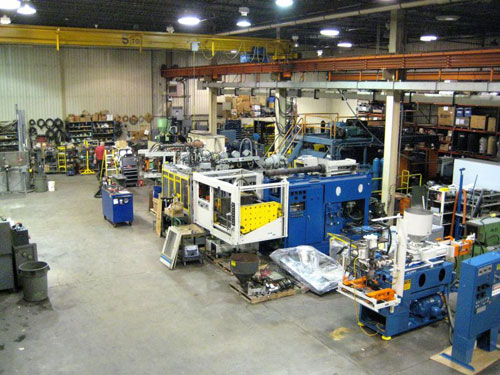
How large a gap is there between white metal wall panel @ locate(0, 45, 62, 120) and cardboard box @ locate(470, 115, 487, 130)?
56.1 ft

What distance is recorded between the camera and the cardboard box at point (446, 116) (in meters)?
17.2

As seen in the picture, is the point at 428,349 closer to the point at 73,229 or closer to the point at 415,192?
the point at 415,192

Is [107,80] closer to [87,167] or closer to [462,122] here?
[87,167]

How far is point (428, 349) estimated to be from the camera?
691 centimetres

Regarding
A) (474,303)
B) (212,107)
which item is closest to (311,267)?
(474,303)

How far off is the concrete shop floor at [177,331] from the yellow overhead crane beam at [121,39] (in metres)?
9.22

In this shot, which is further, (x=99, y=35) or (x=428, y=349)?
(x=99, y=35)

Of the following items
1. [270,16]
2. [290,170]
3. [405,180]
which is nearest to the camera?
[290,170]

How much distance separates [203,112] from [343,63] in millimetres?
14303

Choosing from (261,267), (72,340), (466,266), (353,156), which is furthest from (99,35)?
(466,266)

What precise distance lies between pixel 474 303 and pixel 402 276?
3.08 feet

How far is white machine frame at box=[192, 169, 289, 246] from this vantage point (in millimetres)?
9212

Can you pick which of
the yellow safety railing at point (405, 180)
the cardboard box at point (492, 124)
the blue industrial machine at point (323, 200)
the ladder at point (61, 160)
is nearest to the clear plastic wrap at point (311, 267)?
the blue industrial machine at point (323, 200)

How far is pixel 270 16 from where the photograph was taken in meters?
17.2
